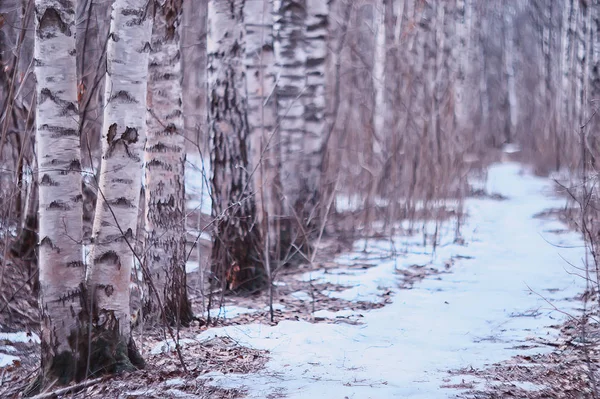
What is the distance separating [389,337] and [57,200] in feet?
8.40

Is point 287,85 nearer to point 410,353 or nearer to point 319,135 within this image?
point 319,135

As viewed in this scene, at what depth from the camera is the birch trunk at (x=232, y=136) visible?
698 centimetres

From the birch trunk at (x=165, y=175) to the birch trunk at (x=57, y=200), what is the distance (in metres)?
1.46

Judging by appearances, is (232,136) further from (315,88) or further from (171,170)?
(315,88)

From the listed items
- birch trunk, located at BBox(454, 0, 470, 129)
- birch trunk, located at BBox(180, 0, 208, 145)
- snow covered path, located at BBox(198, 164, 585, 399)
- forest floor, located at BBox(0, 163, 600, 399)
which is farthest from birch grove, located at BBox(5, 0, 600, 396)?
birch trunk, located at BBox(180, 0, 208, 145)

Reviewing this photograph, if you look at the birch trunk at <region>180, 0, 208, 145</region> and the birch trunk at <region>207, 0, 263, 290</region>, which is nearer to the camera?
the birch trunk at <region>207, 0, 263, 290</region>

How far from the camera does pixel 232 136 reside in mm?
6977

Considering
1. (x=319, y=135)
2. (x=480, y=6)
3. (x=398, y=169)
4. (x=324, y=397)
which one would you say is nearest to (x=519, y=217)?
(x=398, y=169)

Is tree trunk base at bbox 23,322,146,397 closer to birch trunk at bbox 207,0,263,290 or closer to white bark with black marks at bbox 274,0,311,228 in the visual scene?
birch trunk at bbox 207,0,263,290

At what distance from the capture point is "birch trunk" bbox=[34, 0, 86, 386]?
4.11m

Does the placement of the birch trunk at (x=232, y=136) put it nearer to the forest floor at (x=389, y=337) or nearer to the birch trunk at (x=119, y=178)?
the forest floor at (x=389, y=337)

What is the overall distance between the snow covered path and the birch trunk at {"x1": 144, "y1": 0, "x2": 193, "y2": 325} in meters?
0.51

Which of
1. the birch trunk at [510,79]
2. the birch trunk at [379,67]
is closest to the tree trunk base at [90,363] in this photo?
the birch trunk at [379,67]

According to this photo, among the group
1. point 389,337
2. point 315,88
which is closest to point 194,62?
point 315,88
